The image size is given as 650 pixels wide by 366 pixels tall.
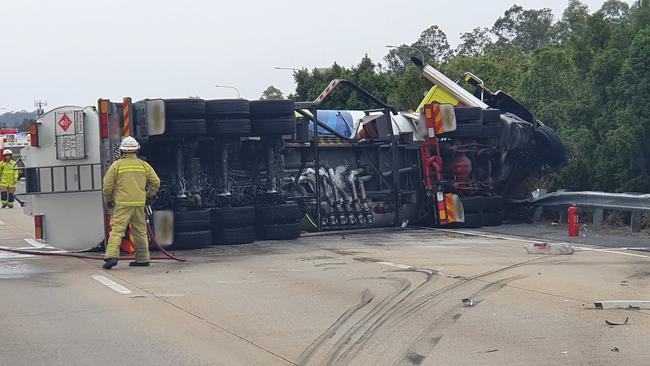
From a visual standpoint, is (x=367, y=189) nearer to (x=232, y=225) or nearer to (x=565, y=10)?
(x=232, y=225)

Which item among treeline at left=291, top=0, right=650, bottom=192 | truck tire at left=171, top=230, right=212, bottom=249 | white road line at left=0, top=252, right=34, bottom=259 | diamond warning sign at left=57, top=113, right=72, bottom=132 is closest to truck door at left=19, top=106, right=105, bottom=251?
diamond warning sign at left=57, top=113, right=72, bottom=132

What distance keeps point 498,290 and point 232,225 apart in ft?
18.5

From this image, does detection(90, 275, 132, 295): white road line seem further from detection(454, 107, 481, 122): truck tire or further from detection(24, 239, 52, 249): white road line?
detection(454, 107, 481, 122): truck tire

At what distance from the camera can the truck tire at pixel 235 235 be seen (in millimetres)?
13961

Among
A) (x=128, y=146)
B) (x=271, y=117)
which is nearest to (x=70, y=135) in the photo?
(x=128, y=146)

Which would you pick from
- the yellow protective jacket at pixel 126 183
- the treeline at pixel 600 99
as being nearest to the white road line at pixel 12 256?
the yellow protective jacket at pixel 126 183

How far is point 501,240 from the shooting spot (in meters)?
14.6

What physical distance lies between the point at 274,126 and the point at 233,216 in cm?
159

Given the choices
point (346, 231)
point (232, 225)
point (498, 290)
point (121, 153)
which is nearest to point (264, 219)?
point (232, 225)

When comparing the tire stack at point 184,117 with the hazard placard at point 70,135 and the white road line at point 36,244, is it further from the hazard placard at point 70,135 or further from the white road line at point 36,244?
the white road line at point 36,244

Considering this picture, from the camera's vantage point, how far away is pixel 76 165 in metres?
13.0

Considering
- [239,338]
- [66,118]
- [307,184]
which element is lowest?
[239,338]

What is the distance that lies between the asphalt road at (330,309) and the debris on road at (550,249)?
21 centimetres

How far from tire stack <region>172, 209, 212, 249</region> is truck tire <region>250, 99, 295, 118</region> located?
1798 mm
